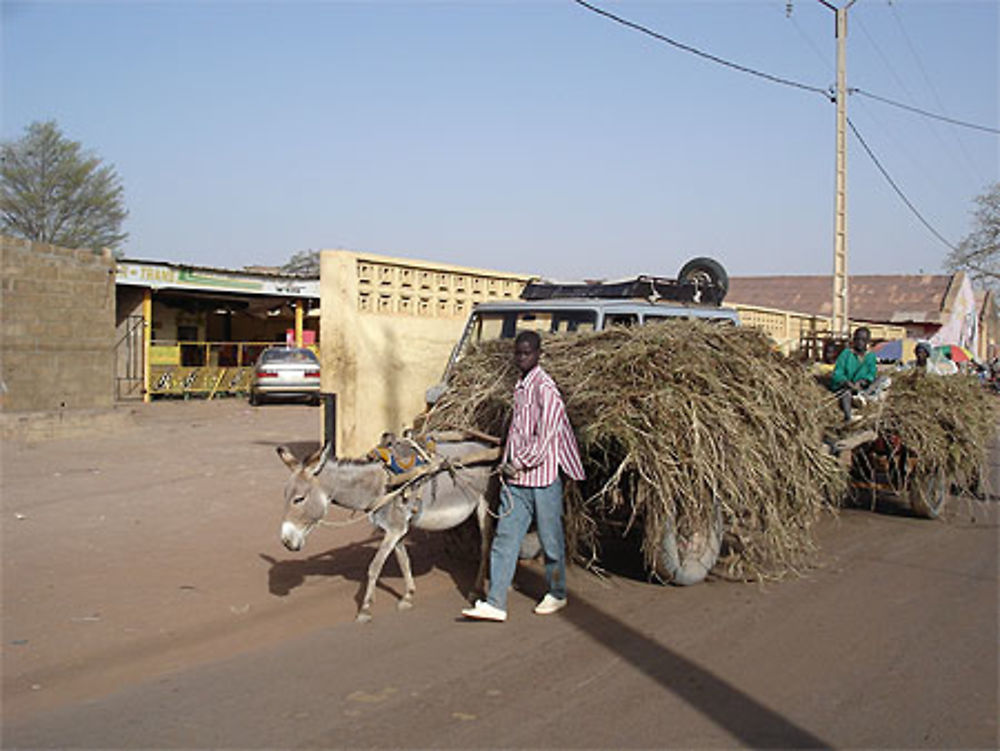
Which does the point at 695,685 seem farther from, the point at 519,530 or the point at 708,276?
the point at 708,276

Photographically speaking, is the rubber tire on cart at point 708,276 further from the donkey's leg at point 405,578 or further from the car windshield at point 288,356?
the car windshield at point 288,356

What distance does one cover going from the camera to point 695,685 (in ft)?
16.2

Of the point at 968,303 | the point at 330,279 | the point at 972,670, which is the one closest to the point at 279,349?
the point at 330,279

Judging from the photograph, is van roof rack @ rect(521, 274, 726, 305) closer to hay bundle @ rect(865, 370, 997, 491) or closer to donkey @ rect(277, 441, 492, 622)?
hay bundle @ rect(865, 370, 997, 491)

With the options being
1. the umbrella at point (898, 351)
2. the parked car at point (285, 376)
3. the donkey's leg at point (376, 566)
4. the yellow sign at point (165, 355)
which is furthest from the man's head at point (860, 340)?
the yellow sign at point (165, 355)

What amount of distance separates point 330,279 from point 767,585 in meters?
6.19

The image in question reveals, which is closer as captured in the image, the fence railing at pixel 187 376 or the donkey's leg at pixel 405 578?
the donkey's leg at pixel 405 578

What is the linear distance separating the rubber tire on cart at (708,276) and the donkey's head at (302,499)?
6640mm

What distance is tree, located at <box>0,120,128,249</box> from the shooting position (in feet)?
116

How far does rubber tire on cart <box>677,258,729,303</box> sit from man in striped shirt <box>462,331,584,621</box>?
5.46m

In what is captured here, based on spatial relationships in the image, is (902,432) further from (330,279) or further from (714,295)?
(330,279)

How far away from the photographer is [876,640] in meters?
5.69

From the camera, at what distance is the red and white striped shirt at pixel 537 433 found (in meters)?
6.08

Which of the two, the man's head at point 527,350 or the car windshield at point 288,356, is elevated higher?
the man's head at point 527,350
